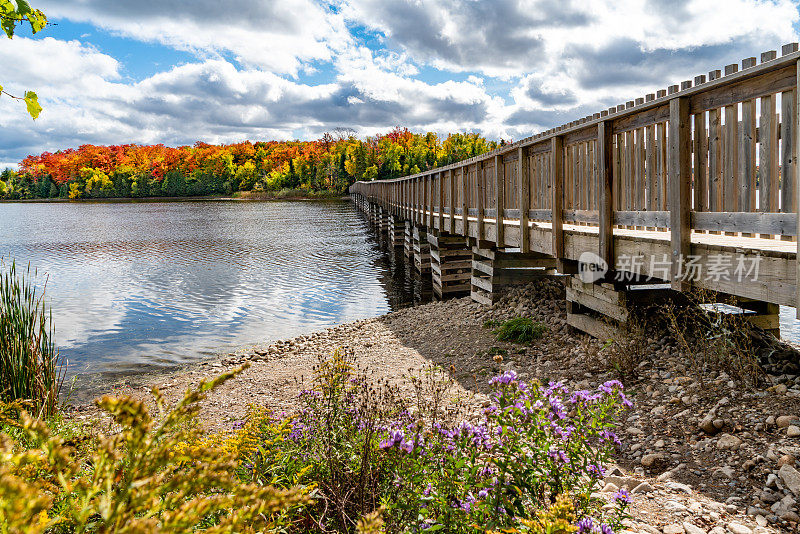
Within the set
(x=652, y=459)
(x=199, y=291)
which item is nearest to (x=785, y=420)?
(x=652, y=459)

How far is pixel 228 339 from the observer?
1217 cm

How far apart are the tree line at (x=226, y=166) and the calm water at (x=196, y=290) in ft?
239

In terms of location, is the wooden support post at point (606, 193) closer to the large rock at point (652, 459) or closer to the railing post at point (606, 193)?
the railing post at point (606, 193)

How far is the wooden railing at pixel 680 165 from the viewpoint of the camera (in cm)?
408

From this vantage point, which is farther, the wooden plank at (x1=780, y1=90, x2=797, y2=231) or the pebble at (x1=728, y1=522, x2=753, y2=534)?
the wooden plank at (x1=780, y1=90, x2=797, y2=231)

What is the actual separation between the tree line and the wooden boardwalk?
313ft

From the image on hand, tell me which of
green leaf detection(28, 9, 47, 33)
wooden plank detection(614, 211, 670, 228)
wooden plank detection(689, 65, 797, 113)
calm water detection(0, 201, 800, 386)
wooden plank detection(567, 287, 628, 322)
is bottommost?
calm water detection(0, 201, 800, 386)

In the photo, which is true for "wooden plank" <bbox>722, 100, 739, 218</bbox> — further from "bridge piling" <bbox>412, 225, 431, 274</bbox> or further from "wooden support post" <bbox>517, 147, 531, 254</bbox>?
"bridge piling" <bbox>412, 225, 431, 274</bbox>

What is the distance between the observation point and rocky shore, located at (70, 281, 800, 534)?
3.34 m

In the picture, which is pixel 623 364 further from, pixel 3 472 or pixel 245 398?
pixel 3 472

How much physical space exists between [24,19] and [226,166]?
128 meters

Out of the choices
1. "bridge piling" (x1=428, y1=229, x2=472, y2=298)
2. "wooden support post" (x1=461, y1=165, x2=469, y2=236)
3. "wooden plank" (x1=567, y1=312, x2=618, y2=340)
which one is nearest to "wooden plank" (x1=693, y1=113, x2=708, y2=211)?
"wooden plank" (x1=567, y1=312, x2=618, y2=340)

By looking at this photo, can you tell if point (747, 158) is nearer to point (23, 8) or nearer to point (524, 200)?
point (524, 200)

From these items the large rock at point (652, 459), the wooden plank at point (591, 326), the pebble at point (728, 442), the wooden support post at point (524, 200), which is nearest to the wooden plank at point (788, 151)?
the pebble at point (728, 442)
